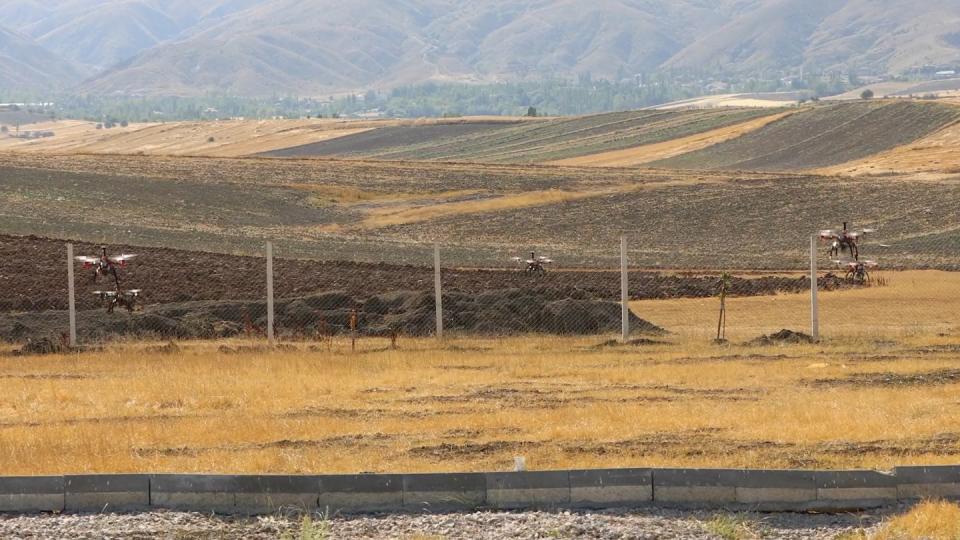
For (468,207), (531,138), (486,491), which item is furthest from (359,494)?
(531,138)

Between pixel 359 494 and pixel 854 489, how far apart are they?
4.07 meters

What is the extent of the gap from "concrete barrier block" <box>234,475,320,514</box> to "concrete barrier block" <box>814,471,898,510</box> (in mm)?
4151

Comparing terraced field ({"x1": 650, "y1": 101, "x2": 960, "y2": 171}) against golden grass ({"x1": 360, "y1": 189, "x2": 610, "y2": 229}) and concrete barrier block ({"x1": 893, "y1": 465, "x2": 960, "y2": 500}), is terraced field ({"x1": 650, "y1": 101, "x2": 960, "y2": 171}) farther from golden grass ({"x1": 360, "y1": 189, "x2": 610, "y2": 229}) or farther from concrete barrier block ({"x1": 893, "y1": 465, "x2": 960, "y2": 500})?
concrete barrier block ({"x1": 893, "y1": 465, "x2": 960, "y2": 500})

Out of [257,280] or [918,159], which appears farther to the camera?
[918,159]

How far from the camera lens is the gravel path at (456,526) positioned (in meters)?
11.7

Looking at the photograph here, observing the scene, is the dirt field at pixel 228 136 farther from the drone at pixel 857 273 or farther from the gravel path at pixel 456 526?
the gravel path at pixel 456 526

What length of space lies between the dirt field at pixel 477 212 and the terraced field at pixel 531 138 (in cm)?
5337

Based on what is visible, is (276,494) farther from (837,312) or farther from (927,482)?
(837,312)

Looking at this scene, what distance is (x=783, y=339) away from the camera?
83.0 feet

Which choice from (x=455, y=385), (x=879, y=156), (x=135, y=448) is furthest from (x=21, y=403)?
(x=879, y=156)

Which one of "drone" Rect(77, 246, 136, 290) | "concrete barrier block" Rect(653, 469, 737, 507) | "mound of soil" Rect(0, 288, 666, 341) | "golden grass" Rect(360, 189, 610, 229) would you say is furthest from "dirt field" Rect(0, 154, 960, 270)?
"concrete barrier block" Rect(653, 469, 737, 507)

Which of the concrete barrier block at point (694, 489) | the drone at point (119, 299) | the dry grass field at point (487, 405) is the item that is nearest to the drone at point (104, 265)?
the drone at point (119, 299)

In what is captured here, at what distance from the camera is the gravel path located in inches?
461

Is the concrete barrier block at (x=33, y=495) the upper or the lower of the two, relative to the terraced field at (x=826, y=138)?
lower
